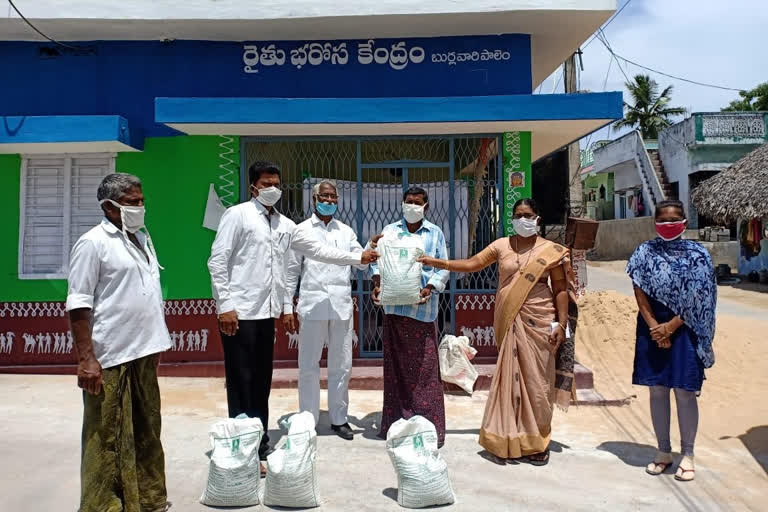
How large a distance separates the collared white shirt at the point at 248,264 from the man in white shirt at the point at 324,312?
42 cm

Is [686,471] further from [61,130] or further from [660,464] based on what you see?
[61,130]

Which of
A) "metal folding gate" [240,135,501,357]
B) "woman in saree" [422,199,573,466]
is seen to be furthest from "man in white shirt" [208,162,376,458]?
"metal folding gate" [240,135,501,357]

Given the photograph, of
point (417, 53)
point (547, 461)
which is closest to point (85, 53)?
point (417, 53)

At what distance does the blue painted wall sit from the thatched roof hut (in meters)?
9.34

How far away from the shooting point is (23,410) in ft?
16.4

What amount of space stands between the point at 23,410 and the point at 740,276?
636 inches

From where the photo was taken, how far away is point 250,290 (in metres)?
3.60

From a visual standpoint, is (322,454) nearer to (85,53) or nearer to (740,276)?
(85,53)

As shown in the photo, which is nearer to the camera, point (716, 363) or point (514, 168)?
point (514, 168)

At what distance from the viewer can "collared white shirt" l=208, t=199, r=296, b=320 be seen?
3.53 metres

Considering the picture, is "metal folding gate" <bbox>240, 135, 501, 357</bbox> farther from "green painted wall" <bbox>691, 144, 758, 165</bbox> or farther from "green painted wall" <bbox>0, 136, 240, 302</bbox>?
"green painted wall" <bbox>691, 144, 758, 165</bbox>

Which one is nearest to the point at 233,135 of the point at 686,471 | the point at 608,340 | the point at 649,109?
the point at 686,471

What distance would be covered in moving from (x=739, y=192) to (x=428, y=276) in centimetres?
1257

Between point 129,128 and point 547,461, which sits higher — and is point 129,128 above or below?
above
